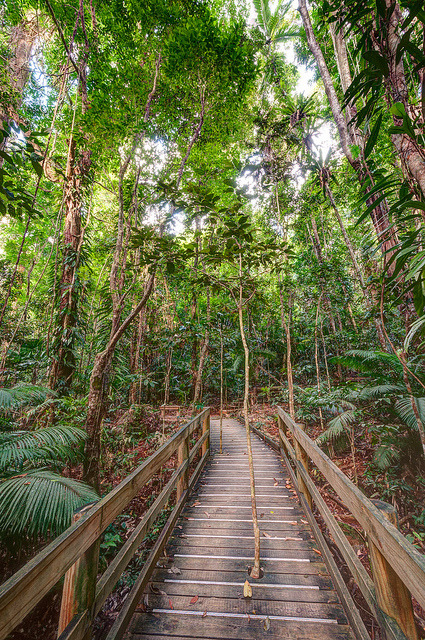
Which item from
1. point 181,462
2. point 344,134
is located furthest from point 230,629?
point 344,134

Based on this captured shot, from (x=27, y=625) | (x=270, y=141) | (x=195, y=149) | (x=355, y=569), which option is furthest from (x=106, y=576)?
(x=270, y=141)

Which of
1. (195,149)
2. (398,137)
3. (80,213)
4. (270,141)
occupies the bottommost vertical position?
(398,137)

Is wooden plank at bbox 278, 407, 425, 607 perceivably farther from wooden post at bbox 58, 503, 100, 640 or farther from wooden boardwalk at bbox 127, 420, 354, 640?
wooden post at bbox 58, 503, 100, 640

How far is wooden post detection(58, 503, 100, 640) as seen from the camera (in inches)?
51.6

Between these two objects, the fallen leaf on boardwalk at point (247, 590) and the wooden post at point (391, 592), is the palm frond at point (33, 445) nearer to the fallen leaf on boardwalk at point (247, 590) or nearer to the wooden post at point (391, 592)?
the fallen leaf on boardwalk at point (247, 590)

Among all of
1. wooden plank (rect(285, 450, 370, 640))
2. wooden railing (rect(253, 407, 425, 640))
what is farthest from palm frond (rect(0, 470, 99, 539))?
wooden railing (rect(253, 407, 425, 640))

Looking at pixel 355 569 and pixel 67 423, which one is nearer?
pixel 355 569

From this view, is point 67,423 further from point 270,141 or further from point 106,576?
point 270,141

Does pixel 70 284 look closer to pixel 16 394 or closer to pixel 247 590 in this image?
pixel 16 394

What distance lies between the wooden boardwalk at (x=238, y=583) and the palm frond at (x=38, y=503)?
926 millimetres

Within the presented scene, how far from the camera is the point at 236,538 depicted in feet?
8.63

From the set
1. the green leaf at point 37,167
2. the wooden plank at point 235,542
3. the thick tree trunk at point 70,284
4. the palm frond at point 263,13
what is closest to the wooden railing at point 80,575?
the wooden plank at point 235,542

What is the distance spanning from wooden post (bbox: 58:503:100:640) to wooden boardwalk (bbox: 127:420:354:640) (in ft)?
1.95

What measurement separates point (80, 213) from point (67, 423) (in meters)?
4.13
